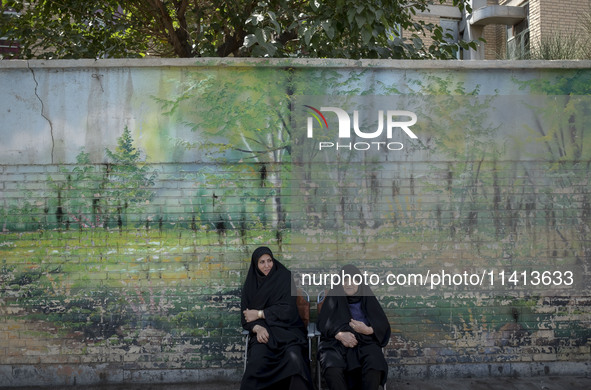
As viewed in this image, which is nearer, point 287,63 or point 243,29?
point 287,63

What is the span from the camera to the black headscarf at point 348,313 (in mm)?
3518

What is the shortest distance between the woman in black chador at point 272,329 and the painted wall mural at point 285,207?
0.77 feet

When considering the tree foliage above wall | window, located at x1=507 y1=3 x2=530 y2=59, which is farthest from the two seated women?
window, located at x1=507 y1=3 x2=530 y2=59

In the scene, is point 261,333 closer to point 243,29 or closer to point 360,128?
point 360,128

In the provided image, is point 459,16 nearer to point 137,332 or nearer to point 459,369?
point 459,369

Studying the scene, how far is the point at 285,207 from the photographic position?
154 inches

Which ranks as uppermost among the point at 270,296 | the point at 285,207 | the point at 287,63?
the point at 287,63

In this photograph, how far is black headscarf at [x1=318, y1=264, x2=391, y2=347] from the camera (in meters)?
3.52

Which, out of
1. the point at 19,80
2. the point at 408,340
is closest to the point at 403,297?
the point at 408,340

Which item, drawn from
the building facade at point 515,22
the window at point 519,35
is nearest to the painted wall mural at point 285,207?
the building facade at point 515,22

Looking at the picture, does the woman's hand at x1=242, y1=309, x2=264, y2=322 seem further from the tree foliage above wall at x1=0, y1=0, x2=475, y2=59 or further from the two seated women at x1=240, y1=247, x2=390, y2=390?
the tree foliage above wall at x1=0, y1=0, x2=475, y2=59

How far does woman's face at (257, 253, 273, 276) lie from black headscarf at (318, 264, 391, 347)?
0.54m

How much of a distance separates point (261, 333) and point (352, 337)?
0.70 m

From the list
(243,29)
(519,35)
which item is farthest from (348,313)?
(519,35)
